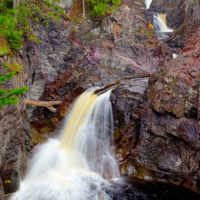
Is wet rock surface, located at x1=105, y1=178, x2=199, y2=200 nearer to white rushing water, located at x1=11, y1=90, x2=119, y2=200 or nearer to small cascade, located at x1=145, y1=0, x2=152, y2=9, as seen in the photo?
white rushing water, located at x1=11, y1=90, x2=119, y2=200

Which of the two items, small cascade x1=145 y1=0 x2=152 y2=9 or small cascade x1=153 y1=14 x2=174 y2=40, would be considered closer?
small cascade x1=153 y1=14 x2=174 y2=40

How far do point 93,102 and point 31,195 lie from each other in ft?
14.4

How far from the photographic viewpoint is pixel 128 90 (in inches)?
302

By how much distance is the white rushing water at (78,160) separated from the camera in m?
5.16

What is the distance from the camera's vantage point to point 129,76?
37.0ft

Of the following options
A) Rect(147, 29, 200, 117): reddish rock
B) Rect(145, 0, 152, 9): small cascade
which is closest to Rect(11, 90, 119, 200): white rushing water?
Rect(147, 29, 200, 117): reddish rock

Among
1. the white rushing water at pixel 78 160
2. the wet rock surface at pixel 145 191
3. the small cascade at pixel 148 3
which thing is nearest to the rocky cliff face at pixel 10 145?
the white rushing water at pixel 78 160

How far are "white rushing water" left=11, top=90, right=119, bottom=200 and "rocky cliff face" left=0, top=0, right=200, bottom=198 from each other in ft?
1.57

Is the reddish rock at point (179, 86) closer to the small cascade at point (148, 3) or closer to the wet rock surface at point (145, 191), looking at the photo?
the wet rock surface at point (145, 191)

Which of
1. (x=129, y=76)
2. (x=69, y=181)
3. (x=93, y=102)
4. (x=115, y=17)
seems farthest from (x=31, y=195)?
(x=115, y=17)

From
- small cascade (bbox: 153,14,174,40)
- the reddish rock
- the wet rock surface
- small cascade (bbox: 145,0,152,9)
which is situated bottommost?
the wet rock surface

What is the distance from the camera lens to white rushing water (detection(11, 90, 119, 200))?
516 centimetres

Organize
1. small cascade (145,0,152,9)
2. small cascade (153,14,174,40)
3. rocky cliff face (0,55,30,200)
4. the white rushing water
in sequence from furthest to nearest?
small cascade (145,0,152,9) < small cascade (153,14,174,40) < the white rushing water < rocky cliff face (0,55,30,200)

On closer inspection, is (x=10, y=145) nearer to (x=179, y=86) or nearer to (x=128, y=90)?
(x=128, y=90)
